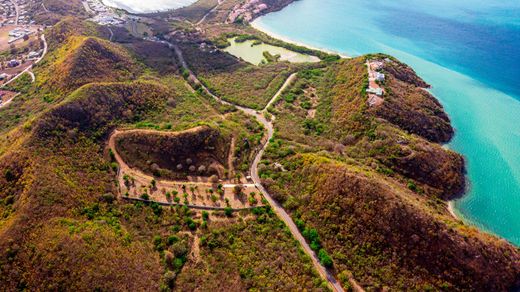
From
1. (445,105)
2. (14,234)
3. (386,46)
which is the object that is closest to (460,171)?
(445,105)

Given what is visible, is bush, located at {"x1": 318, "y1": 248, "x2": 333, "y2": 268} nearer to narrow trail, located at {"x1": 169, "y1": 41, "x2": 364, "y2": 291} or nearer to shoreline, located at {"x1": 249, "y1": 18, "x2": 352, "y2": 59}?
narrow trail, located at {"x1": 169, "y1": 41, "x2": 364, "y2": 291}

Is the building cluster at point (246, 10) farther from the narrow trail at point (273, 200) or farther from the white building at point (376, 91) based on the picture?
the white building at point (376, 91)

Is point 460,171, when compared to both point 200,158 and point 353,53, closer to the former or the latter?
point 200,158

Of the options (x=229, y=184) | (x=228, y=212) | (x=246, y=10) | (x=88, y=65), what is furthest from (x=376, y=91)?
(x=246, y=10)

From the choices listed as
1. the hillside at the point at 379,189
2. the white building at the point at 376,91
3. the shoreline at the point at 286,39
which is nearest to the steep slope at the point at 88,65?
the hillside at the point at 379,189

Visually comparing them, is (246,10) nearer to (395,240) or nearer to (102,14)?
(102,14)
